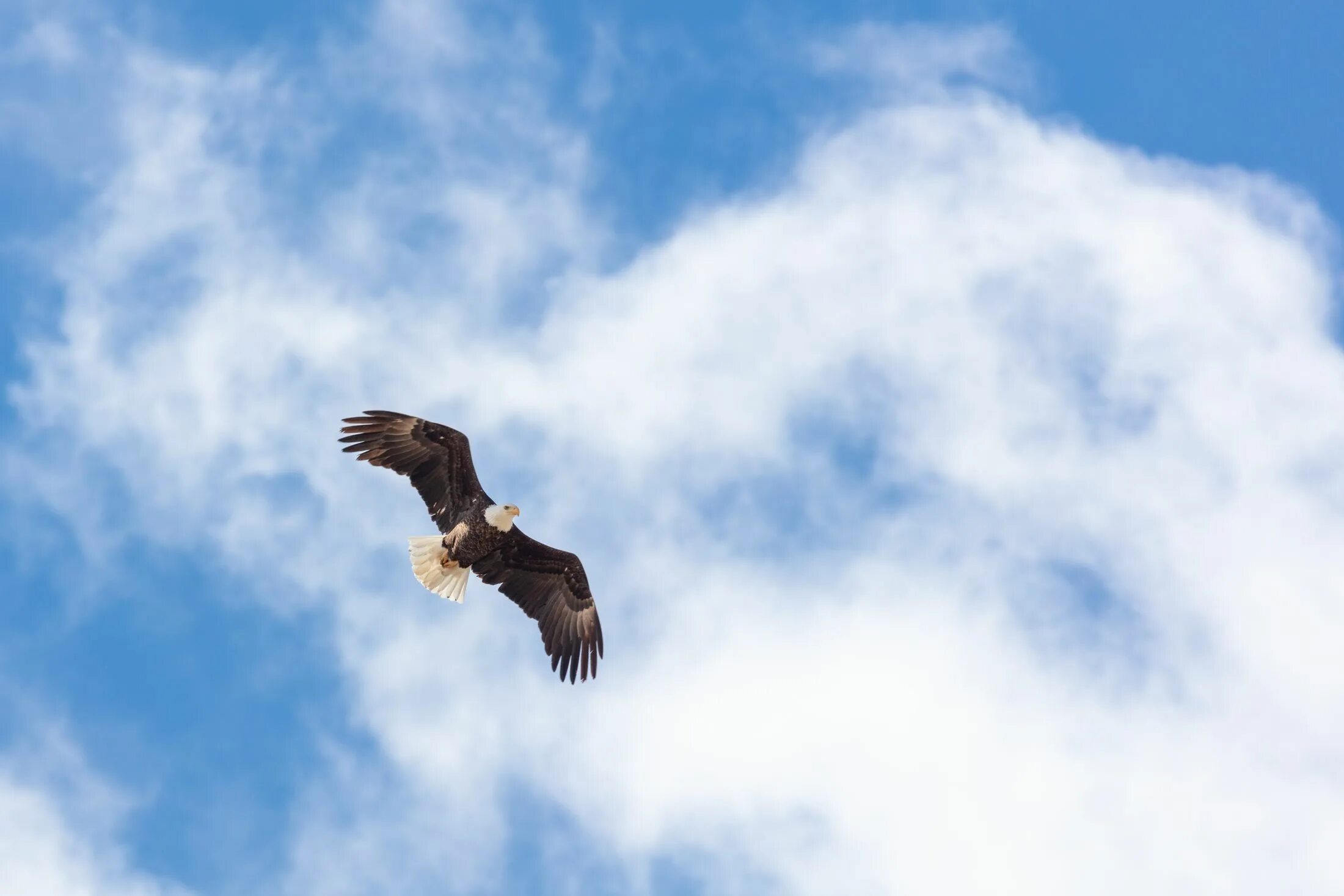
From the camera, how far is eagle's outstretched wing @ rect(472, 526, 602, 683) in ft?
82.9

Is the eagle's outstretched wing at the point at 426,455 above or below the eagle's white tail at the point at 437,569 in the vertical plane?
above

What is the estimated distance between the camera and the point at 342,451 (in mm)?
24328

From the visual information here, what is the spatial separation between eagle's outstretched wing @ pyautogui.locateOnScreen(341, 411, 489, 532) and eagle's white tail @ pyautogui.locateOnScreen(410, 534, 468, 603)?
0.27m

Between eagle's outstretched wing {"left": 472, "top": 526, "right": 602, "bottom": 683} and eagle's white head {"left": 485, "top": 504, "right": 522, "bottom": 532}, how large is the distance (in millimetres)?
535

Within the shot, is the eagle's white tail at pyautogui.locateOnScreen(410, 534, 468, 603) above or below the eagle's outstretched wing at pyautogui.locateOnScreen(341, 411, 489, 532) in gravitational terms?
below

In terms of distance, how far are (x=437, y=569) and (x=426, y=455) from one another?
1.59 metres

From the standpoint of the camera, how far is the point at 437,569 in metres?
25.0

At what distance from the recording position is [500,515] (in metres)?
24.6

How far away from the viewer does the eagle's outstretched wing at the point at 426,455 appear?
962 inches

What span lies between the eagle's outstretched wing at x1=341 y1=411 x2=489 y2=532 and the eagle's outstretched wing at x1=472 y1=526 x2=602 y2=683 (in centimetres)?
92

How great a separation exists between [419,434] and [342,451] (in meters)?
1.04

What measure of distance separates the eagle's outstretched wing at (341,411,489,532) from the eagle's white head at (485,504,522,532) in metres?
0.38

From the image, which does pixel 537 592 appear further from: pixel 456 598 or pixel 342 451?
pixel 342 451

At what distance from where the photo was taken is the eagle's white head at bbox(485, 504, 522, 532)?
24.5 metres
